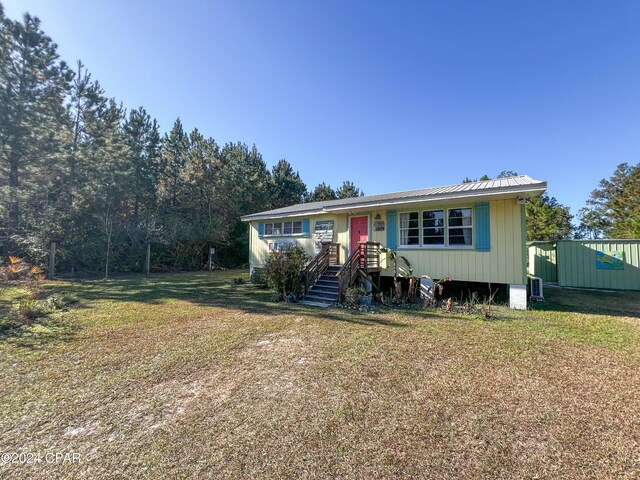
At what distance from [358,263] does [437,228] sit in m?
2.83

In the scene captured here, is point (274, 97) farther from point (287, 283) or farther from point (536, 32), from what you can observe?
point (536, 32)

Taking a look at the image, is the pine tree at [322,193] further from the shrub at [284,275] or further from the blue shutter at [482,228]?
the blue shutter at [482,228]

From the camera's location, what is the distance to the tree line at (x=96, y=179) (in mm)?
13766

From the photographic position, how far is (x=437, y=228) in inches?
353

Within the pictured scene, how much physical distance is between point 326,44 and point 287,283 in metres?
9.07

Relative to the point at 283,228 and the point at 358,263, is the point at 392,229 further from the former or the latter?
the point at 283,228

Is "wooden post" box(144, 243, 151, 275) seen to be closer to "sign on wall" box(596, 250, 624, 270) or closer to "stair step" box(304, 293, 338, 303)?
"stair step" box(304, 293, 338, 303)

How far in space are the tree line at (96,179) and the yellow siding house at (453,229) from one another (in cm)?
1314

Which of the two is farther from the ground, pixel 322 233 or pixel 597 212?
pixel 597 212

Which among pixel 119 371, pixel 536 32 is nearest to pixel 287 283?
pixel 119 371

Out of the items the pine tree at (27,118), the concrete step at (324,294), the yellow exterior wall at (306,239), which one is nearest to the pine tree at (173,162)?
the pine tree at (27,118)

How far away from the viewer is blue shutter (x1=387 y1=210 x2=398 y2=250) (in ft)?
32.0

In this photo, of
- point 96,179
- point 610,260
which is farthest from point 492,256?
point 96,179

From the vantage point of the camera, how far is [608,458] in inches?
85.2
